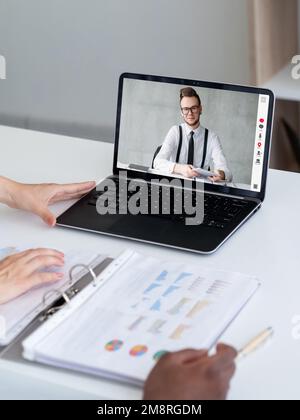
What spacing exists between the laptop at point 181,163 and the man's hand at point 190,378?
0.43 m

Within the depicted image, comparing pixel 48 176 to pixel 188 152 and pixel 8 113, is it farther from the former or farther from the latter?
pixel 8 113

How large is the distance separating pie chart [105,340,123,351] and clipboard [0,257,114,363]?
12cm

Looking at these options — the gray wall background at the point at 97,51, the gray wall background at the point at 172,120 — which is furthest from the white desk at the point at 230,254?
the gray wall background at the point at 97,51

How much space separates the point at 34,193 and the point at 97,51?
1.74 metres

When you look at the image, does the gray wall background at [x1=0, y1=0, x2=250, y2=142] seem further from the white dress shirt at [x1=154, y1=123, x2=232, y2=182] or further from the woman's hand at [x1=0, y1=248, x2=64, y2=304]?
the woman's hand at [x1=0, y1=248, x2=64, y2=304]

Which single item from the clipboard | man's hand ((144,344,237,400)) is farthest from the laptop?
man's hand ((144,344,237,400))

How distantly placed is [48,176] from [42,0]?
1.65 metres

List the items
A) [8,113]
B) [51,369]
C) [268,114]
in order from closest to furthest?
[51,369] < [268,114] < [8,113]

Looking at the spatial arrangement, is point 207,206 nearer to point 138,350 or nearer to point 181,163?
point 181,163

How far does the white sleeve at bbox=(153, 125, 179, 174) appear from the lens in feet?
5.24

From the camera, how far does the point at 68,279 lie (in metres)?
1.29

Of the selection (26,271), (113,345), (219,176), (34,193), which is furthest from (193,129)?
(113,345)

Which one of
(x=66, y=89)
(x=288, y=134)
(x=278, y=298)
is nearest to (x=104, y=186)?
(x=278, y=298)

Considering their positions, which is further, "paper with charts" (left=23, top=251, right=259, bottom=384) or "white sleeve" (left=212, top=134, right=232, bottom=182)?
"white sleeve" (left=212, top=134, right=232, bottom=182)
